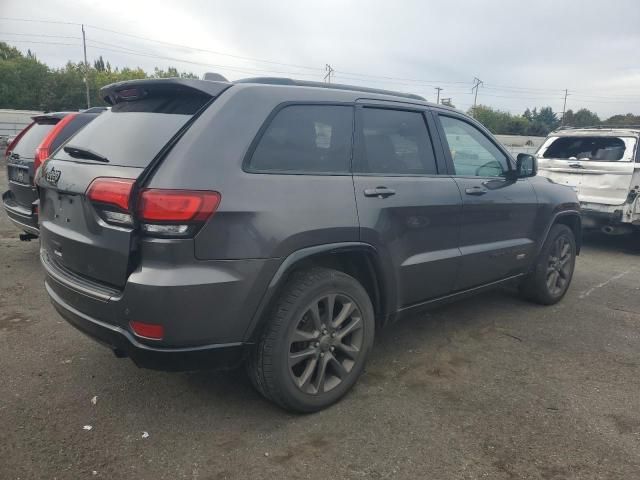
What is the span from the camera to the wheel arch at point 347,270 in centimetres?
258

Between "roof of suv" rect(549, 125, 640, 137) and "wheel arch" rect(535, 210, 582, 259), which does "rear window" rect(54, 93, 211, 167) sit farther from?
"roof of suv" rect(549, 125, 640, 137)

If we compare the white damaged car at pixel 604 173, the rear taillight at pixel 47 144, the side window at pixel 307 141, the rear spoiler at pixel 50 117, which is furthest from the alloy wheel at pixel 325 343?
the white damaged car at pixel 604 173

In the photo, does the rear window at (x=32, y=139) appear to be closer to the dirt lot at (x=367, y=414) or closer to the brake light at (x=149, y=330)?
the dirt lot at (x=367, y=414)

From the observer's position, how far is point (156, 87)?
9.35 ft

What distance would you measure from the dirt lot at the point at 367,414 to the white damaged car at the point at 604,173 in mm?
3760

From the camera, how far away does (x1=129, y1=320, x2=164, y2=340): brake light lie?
237 cm

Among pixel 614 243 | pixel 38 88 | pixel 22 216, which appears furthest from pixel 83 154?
pixel 38 88

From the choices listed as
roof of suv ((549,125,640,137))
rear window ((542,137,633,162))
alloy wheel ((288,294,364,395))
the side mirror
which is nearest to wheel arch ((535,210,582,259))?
the side mirror

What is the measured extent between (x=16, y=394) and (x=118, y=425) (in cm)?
76

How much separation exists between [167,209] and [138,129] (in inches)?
26.0

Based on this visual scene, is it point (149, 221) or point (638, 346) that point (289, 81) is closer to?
point (149, 221)

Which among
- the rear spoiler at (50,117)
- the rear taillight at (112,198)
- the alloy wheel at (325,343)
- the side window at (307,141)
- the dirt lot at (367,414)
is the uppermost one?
the rear spoiler at (50,117)

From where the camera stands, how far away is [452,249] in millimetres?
3652

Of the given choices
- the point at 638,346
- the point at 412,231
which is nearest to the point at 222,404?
the point at 412,231
